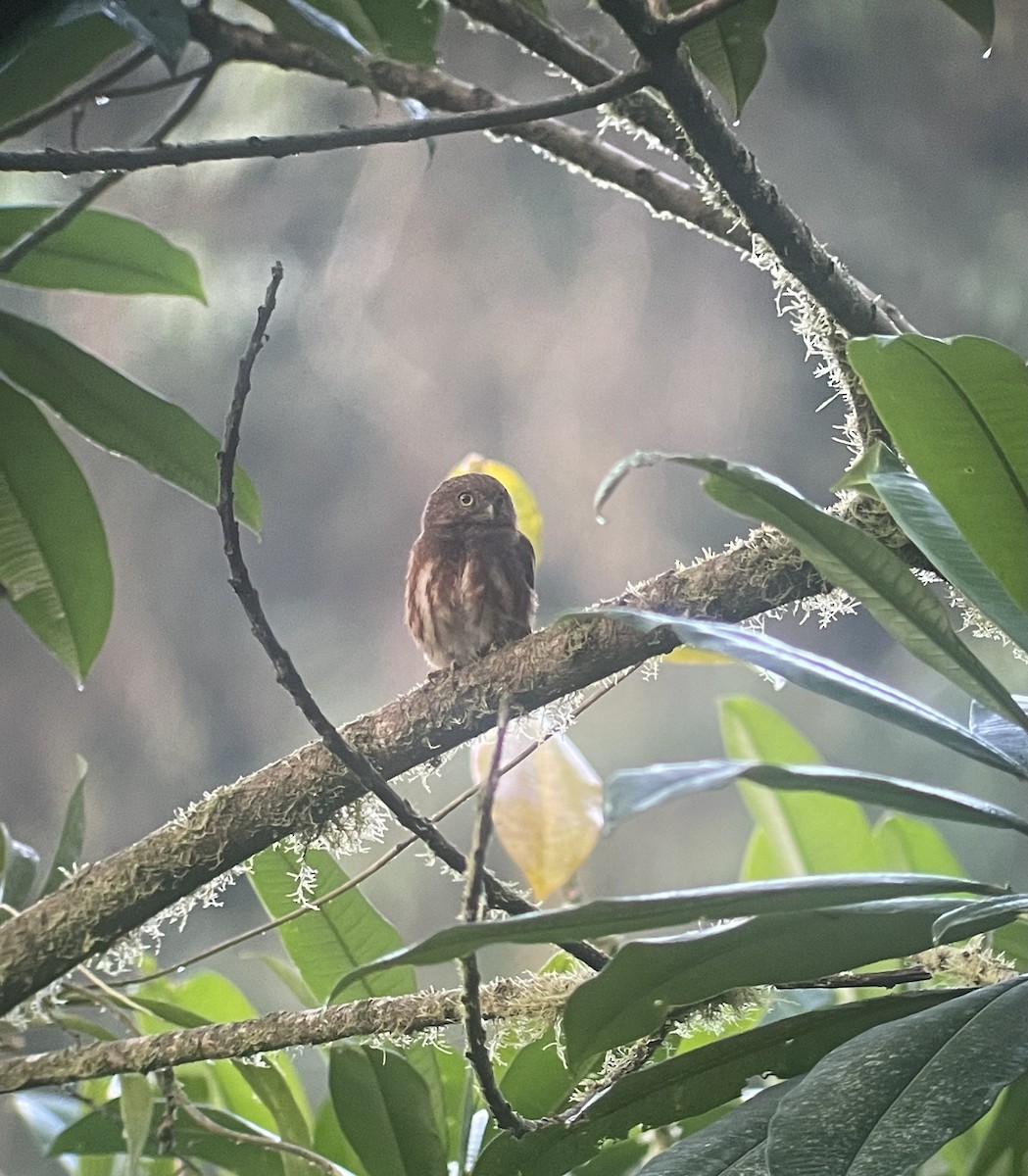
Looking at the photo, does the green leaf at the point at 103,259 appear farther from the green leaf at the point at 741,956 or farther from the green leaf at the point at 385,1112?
the green leaf at the point at 741,956

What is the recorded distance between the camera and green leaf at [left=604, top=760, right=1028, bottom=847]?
1.94 feet

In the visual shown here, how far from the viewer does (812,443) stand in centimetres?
322

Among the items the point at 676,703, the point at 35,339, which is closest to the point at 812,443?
the point at 676,703

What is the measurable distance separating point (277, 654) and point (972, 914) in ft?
2.00

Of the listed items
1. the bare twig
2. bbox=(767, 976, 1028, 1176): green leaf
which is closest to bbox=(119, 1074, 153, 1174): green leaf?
the bare twig

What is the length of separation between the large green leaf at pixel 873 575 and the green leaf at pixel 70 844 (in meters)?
1.07

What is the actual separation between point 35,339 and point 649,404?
2.43m

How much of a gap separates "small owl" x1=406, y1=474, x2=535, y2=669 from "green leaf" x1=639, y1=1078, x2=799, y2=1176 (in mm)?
856

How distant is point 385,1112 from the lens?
4.16 feet

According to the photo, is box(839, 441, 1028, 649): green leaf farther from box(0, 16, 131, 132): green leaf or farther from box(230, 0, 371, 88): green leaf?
box(0, 16, 131, 132): green leaf

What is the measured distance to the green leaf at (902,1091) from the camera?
2.27 feet

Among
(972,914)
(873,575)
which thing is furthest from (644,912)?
(873,575)

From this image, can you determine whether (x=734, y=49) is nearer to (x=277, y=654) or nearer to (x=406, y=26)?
(x=406, y=26)

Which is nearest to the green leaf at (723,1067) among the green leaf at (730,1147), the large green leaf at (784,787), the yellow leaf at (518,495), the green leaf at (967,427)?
the green leaf at (730,1147)
